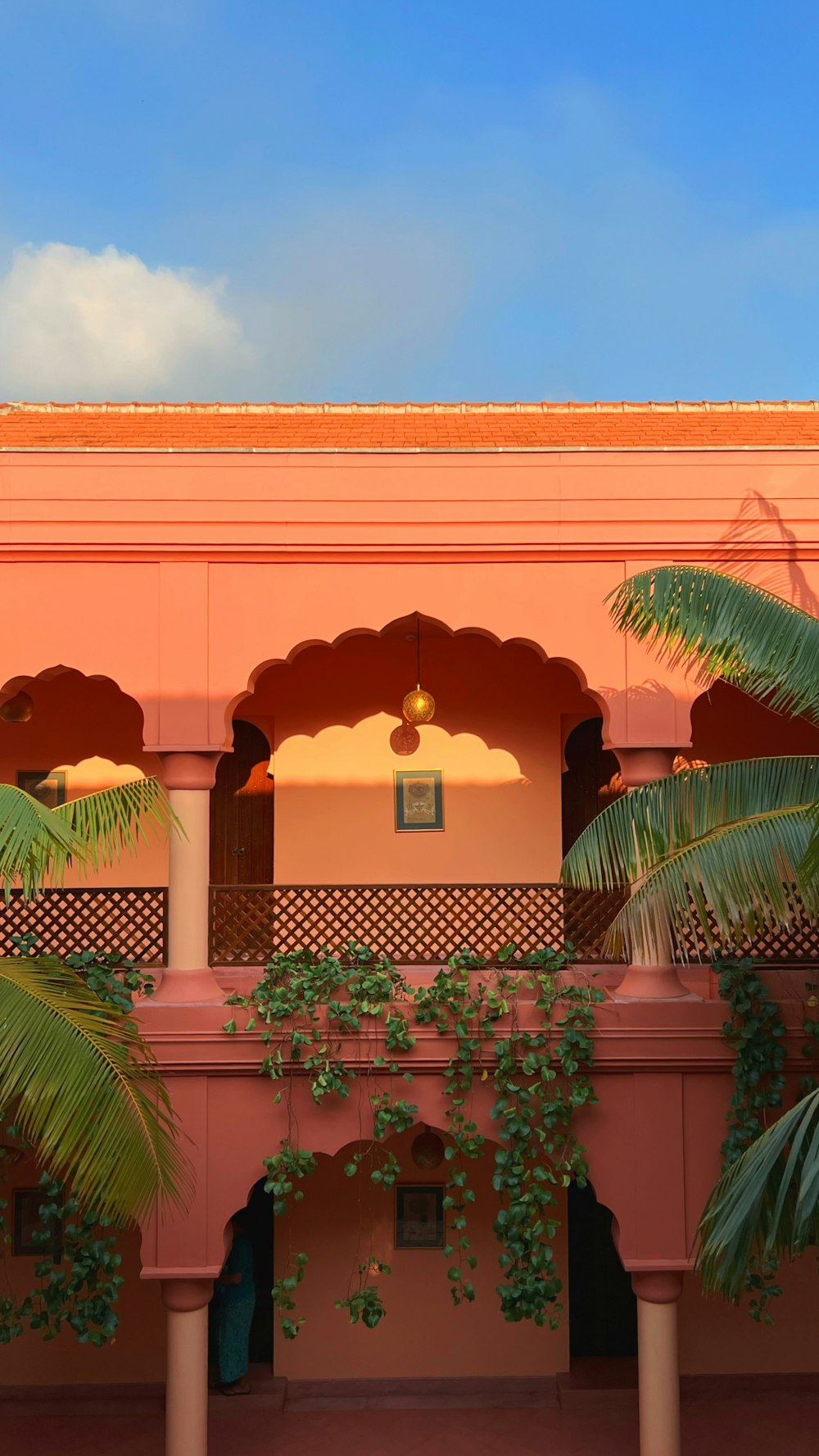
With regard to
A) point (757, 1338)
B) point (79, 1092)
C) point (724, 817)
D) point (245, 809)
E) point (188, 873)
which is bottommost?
point (757, 1338)

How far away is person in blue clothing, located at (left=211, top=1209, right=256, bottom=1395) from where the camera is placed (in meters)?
8.35

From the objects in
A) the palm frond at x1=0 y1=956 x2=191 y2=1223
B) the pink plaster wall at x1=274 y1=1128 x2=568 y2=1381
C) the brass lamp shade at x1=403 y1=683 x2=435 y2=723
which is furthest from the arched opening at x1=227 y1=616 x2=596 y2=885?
the palm frond at x1=0 y1=956 x2=191 y2=1223

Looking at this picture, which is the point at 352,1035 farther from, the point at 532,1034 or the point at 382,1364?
the point at 382,1364

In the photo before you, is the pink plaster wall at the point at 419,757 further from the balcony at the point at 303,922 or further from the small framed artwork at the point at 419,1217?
the small framed artwork at the point at 419,1217

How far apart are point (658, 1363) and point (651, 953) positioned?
2296 mm

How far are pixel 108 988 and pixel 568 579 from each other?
357cm

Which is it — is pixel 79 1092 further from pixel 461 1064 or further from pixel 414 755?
pixel 414 755

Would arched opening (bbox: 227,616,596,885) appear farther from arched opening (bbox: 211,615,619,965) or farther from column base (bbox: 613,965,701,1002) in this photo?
column base (bbox: 613,965,701,1002)

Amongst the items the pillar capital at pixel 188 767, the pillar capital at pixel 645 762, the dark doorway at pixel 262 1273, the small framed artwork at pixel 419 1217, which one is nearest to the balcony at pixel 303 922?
the pillar capital at pixel 188 767

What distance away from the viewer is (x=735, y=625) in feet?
17.9

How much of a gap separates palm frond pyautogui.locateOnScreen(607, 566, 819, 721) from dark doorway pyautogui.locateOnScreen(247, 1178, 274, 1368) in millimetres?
5670

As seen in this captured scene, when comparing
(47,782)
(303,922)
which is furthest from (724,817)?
(47,782)

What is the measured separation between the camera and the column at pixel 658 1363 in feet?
22.5

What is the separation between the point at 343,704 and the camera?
9.21 metres
